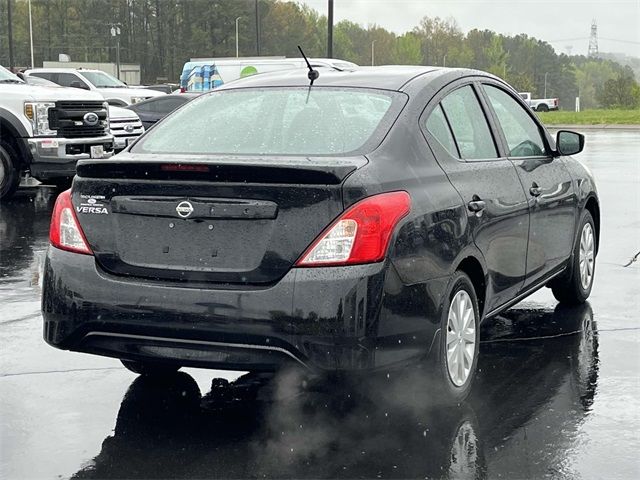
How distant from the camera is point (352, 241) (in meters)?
4.21

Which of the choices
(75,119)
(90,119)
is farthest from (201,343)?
(90,119)

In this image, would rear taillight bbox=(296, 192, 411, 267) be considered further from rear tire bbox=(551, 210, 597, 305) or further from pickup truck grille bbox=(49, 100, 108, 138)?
pickup truck grille bbox=(49, 100, 108, 138)

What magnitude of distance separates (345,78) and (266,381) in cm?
162

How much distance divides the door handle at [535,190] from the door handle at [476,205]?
2.65 ft

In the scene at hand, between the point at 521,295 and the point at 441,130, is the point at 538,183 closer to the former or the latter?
the point at 521,295

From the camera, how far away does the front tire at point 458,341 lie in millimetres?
4684

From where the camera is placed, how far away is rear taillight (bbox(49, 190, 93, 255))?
4.63m

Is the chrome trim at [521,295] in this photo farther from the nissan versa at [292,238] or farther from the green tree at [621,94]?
the green tree at [621,94]

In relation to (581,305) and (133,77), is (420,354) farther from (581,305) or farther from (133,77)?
(133,77)

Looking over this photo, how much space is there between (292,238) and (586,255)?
3.63 metres

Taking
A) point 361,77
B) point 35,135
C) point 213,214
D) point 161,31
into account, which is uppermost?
point 161,31

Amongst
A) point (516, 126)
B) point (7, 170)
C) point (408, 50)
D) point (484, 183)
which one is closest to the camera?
point (484, 183)

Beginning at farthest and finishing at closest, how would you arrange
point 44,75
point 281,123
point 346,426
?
point 44,75
point 281,123
point 346,426

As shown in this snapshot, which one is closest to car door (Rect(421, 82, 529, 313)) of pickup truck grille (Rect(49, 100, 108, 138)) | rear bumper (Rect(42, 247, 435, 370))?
rear bumper (Rect(42, 247, 435, 370))
